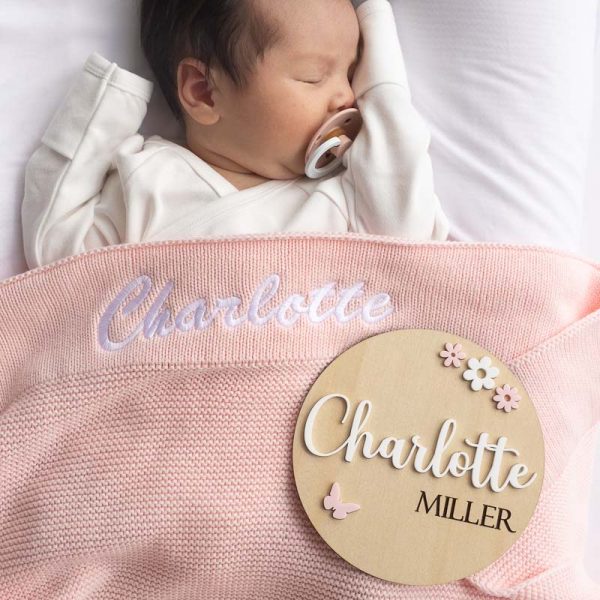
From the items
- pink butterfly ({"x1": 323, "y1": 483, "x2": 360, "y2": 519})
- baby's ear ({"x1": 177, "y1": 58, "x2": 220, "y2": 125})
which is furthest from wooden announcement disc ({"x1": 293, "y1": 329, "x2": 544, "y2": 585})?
baby's ear ({"x1": 177, "y1": 58, "x2": 220, "y2": 125})

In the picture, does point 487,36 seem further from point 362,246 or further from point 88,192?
point 88,192

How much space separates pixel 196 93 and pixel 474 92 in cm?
42

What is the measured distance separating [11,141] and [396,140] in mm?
582

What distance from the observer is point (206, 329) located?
99 centimetres

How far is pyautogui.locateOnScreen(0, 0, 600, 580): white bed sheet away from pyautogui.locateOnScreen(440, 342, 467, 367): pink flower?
0.76 ft

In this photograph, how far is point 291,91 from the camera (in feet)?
3.63

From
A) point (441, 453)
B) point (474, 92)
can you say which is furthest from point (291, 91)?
point (441, 453)

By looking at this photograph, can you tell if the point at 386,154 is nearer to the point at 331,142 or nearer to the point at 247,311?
the point at 331,142

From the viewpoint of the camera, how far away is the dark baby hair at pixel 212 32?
1.08 metres

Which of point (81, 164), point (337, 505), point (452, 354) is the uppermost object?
point (81, 164)

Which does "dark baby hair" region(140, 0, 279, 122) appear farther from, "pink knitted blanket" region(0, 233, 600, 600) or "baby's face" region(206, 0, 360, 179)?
"pink knitted blanket" region(0, 233, 600, 600)

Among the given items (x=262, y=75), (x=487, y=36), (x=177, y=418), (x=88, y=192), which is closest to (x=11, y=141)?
(x=88, y=192)

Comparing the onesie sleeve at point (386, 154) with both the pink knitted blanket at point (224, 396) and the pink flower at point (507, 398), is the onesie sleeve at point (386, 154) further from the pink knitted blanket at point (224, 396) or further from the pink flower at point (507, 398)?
the pink flower at point (507, 398)

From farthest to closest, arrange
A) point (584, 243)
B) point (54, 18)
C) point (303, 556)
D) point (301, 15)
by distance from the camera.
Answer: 1. point (584, 243)
2. point (54, 18)
3. point (301, 15)
4. point (303, 556)
